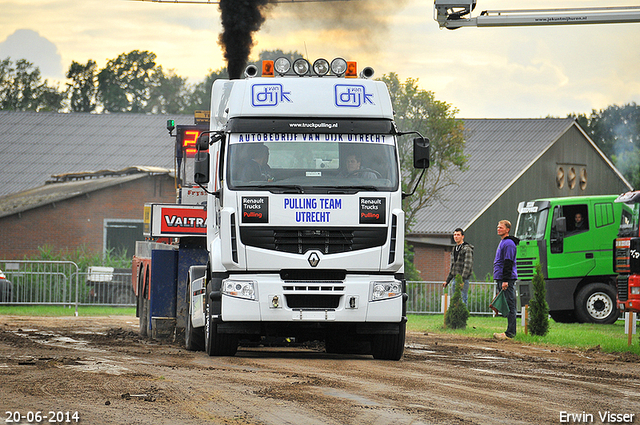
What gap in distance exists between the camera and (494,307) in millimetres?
16828

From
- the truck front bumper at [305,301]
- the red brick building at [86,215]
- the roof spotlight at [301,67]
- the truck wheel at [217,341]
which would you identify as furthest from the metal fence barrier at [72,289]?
the truck front bumper at [305,301]

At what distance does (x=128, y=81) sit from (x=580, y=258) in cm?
7551

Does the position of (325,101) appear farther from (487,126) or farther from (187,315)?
(487,126)

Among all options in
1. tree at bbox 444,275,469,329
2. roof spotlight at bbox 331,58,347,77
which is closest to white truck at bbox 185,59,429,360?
roof spotlight at bbox 331,58,347,77

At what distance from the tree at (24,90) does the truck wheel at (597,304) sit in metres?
75.6

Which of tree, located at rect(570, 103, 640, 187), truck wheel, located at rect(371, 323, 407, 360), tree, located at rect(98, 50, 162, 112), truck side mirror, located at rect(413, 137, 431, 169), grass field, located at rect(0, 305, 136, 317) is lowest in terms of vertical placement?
grass field, located at rect(0, 305, 136, 317)

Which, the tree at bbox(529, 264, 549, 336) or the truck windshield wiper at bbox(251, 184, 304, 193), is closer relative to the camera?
the truck windshield wiper at bbox(251, 184, 304, 193)

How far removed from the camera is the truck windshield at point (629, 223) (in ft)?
61.0

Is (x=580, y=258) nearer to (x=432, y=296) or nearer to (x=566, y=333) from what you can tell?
(x=566, y=333)

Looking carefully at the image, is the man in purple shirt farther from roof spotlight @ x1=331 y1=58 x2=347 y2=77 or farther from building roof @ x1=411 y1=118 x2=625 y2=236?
building roof @ x1=411 y1=118 x2=625 y2=236

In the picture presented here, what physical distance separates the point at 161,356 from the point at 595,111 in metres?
74.4

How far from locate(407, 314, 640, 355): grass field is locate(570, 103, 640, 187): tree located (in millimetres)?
54650

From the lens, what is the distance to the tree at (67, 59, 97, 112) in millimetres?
91000

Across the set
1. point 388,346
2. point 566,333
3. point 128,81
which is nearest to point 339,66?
point 388,346
